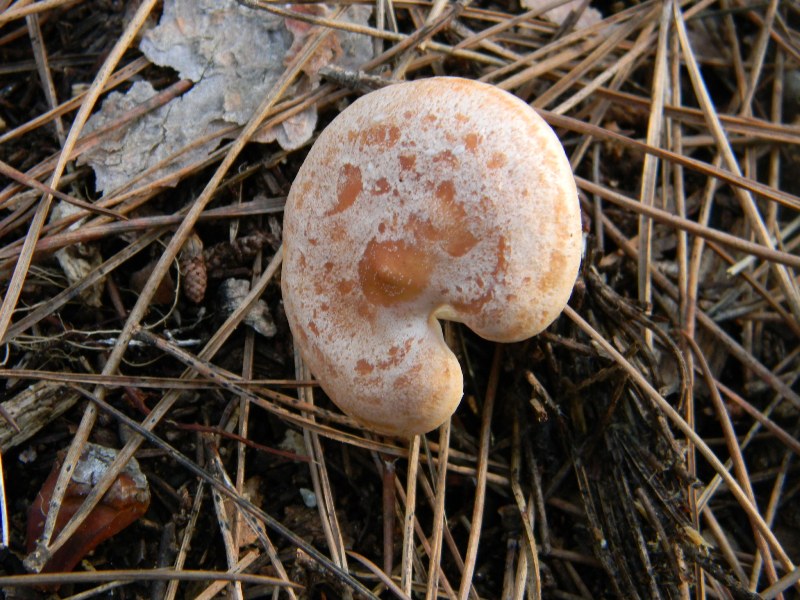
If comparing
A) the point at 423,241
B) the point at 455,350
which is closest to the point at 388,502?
the point at 455,350

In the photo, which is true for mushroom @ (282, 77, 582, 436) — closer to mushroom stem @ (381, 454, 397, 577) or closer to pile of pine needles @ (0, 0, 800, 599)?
mushroom stem @ (381, 454, 397, 577)

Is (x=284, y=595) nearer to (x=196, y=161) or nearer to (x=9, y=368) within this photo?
(x=9, y=368)

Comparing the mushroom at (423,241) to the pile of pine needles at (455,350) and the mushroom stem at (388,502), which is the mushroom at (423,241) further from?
the pile of pine needles at (455,350)

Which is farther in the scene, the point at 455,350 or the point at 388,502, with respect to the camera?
the point at 455,350

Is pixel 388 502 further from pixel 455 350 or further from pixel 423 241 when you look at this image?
pixel 423 241

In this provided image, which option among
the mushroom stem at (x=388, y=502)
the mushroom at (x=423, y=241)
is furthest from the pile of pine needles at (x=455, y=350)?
the mushroom at (x=423, y=241)

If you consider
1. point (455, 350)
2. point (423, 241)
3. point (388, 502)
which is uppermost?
point (423, 241)
